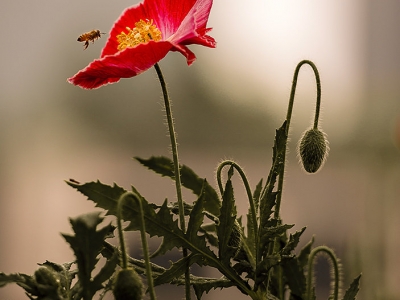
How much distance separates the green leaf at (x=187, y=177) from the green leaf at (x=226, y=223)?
8cm

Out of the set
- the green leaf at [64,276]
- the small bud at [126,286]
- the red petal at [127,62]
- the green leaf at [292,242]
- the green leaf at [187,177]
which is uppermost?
the red petal at [127,62]

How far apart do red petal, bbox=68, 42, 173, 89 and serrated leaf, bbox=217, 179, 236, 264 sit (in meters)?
0.14

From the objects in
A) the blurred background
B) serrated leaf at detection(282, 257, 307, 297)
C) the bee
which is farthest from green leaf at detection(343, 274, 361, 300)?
the blurred background

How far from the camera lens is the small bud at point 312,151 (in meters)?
0.70

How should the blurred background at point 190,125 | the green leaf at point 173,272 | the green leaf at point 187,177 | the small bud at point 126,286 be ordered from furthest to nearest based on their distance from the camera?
the blurred background at point 190,125 → the green leaf at point 187,177 → the green leaf at point 173,272 → the small bud at point 126,286

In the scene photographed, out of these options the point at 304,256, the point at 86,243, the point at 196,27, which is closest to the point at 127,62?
the point at 196,27

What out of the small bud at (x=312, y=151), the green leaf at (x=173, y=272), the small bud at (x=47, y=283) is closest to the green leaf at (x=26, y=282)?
the small bud at (x=47, y=283)

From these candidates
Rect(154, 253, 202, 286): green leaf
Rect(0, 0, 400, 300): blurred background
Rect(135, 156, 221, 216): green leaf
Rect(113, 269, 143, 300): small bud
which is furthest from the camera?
Rect(0, 0, 400, 300): blurred background

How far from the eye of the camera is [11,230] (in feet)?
16.9

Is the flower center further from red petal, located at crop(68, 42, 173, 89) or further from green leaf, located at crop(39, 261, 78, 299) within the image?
green leaf, located at crop(39, 261, 78, 299)

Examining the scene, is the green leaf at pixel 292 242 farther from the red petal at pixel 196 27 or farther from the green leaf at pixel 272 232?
the red petal at pixel 196 27

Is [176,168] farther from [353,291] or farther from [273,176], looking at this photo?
[353,291]

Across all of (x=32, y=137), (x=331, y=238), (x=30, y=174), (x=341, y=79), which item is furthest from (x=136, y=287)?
(x=331, y=238)

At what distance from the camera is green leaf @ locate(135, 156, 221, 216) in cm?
66
